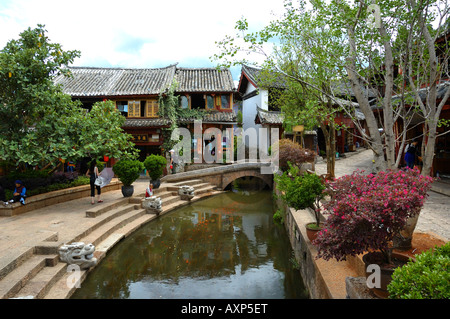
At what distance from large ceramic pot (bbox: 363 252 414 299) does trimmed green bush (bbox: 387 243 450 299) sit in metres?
0.70

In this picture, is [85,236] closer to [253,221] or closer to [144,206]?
[144,206]

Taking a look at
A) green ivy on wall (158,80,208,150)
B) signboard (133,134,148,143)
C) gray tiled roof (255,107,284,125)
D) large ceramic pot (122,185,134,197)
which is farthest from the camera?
gray tiled roof (255,107,284,125)

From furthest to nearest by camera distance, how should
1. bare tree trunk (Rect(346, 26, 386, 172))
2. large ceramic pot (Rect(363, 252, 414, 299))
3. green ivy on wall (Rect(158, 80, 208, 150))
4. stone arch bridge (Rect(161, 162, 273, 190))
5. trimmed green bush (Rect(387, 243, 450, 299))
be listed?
green ivy on wall (Rect(158, 80, 208, 150)) → stone arch bridge (Rect(161, 162, 273, 190)) → bare tree trunk (Rect(346, 26, 386, 172)) → large ceramic pot (Rect(363, 252, 414, 299)) → trimmed green bush (Rect(387, 243, 450, 299))

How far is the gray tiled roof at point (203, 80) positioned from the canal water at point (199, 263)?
1167 centimetres

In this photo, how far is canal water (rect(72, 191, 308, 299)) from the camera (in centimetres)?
622

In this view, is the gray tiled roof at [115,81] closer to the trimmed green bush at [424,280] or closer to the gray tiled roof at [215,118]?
the gray tiled roof at [215,118]

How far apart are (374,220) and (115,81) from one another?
2149 cm

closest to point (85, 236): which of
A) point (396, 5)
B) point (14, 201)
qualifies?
point (14, 201)

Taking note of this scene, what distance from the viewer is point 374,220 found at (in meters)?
3.66

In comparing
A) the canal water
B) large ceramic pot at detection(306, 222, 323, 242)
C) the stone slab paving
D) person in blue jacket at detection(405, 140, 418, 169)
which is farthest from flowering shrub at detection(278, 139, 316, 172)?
large ceramic pot at detection(306, 222, 323, 242)

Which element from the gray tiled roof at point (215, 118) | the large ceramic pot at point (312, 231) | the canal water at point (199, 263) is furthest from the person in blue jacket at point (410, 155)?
the gray tiled roof at point (215, 118)

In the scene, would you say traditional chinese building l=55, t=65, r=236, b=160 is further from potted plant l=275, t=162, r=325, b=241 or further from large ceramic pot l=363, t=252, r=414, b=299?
large ceramic pot l=363, t=252, r=414, b=299

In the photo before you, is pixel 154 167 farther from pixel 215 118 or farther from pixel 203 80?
pixel 203 80

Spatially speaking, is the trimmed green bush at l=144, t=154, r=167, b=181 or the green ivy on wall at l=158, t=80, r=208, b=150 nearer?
the trimmed green bush at l=144, t=154, r=167, b=181
